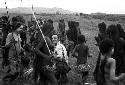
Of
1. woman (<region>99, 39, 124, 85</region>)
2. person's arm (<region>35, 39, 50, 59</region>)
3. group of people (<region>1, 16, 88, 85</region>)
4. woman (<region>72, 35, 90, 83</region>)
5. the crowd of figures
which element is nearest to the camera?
woman (<region>99, 39, 124, 85</region>)

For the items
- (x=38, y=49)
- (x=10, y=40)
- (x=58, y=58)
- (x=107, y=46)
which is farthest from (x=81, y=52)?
(x=107, y=46)

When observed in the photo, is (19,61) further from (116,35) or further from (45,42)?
(116,35)

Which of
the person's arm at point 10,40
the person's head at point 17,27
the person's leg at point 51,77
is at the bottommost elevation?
the person's leg at point 51,77

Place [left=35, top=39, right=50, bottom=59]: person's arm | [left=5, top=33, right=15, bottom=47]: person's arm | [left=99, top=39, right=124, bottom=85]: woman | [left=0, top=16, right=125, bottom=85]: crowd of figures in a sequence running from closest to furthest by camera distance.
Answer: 1. [left=99, top=39, right=124, bottom=85]: woman
2. [left=0, top=16, right=125, bottom=85]: crowd of figures
3. [left=35, top=39, right=50, bottom=59]: person's arm
4. [left=5, top=33, right=15, bottom=47]: person's arm

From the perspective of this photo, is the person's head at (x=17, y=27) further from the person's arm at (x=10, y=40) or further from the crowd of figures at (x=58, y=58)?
the person's arm at (x=10, y=40)

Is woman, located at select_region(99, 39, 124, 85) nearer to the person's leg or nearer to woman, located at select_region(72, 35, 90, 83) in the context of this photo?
the person's leg

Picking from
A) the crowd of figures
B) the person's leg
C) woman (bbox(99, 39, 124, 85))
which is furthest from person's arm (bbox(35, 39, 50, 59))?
woman (bbox(99, 39, 124, 85))

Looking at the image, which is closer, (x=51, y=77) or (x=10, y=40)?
(x=51, y=77)

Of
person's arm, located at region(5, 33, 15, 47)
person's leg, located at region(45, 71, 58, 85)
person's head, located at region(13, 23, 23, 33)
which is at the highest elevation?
person's head, located at region(13, 23, 23, 33)

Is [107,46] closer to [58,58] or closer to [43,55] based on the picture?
[43,55]

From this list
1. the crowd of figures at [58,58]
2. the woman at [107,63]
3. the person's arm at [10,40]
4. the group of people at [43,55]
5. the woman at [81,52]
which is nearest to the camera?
the woman at [107,63]

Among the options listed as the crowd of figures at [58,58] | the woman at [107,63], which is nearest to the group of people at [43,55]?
the crowd of figures at [58,58]

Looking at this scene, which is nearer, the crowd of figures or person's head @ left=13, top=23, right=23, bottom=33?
the crowd of figures

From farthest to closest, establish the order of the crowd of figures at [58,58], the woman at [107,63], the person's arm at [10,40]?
the person's arm at [10,40], the crowd of figures at [58,58], the woman at [107,63]
